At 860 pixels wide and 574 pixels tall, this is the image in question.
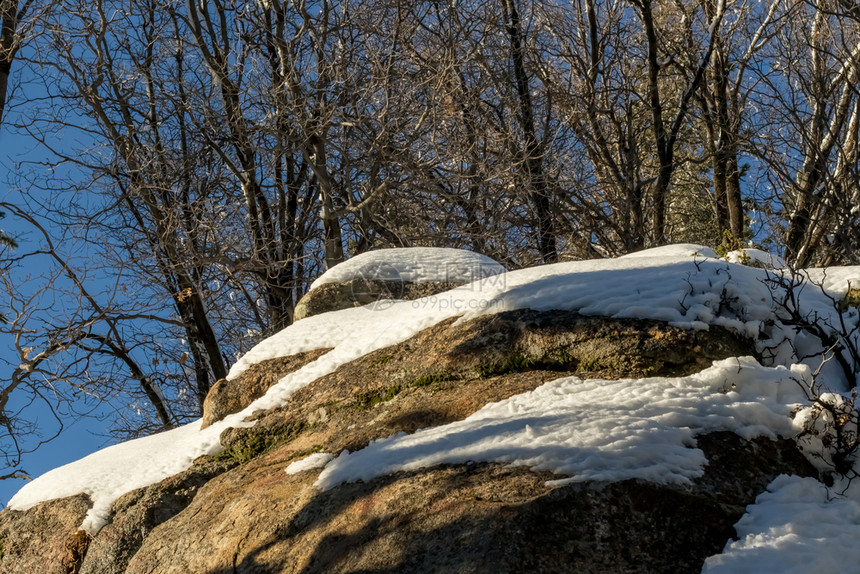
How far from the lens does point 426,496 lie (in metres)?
3.22

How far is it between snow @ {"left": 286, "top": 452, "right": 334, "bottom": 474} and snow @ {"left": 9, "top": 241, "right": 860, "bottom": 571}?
1cm

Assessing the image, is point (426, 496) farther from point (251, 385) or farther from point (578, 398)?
point (251, 385)

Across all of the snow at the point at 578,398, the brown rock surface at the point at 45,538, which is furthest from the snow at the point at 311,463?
the brown rock surface at the point at 45,538

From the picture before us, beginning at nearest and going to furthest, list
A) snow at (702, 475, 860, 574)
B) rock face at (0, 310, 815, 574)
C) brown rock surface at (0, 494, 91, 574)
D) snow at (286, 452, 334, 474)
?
snow at (702, 475, 860, 574)
rock face at (0, 310, 815, 574)
snow at (286, 452, 334, 474)
brown rock surface at (0, 494, 91, 574)

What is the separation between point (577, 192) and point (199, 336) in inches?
284

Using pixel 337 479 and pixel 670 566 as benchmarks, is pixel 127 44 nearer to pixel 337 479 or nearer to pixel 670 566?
pixel 337 479

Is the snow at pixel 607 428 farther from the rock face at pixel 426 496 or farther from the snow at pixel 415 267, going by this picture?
the snow at pixel 415 267

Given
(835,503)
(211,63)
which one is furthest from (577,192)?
(835,503)

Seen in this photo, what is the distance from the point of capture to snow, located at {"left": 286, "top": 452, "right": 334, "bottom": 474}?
4125mm

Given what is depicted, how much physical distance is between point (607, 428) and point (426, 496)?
37.7 inches

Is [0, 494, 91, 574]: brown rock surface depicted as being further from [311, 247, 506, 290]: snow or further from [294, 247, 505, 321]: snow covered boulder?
[311, 247, 506, 290]: snow

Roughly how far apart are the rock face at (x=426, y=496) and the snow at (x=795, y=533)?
0.27 ft

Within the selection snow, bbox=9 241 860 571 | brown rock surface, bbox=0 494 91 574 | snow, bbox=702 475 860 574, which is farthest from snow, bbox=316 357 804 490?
brown rock surface, bbox=0 494 91 574

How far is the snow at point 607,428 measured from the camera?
3234 mm
